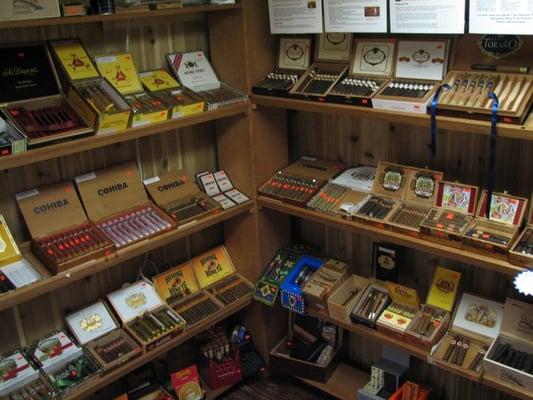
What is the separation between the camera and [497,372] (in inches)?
81.2

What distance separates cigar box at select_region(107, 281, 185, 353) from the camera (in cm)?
244

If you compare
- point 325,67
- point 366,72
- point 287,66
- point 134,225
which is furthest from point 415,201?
point 134,225

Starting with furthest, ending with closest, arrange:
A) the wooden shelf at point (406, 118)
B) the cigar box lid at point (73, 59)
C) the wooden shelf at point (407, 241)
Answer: the cigar box lid at point (73, 59) → the wooden shelf at point (407, 241) → the wooden shelf at point (406, 118)

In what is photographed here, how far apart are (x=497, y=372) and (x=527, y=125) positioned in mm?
880

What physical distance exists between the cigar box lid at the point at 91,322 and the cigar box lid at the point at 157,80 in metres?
0.97

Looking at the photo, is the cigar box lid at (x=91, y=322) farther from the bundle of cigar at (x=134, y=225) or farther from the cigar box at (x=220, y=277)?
the cigar box at (x=220, y=277)

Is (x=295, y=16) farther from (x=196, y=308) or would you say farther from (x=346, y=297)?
(x=196, y=308)

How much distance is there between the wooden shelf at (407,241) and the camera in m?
2.01

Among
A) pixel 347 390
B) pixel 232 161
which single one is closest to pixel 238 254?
pixel 232 161

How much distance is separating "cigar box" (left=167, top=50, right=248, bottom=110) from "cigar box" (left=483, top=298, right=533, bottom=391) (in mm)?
1436

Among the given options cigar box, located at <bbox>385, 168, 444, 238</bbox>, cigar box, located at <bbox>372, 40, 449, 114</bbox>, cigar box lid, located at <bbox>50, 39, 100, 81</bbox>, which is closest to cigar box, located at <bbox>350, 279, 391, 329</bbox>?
cigar box, located at <bbox>385, 168, 444, 238</bbox>

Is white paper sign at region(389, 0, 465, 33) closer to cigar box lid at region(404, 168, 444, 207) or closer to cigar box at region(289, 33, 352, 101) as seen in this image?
cigar box at region(289, 33, 352, 101)

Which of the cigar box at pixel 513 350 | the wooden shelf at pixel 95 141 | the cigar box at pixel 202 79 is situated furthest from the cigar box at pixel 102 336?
the cigar box at pixel 513 350

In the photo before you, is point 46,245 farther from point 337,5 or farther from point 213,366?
point 337,5
